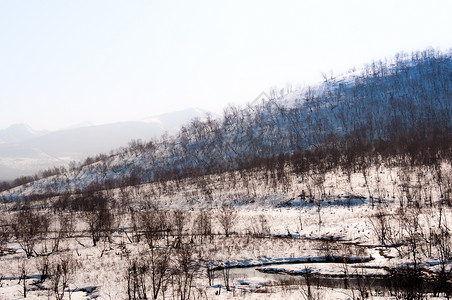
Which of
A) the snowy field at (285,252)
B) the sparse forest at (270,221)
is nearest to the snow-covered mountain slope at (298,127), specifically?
the sparse forest at (270,221)

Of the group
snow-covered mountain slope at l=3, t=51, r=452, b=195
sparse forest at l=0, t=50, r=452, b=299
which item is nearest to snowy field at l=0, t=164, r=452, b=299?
sparse forest at l=0, t=50, r=452, b=299

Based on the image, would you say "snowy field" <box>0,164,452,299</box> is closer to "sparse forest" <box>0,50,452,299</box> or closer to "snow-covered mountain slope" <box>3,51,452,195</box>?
"sparse forest" <box>0,50,452,299</box>

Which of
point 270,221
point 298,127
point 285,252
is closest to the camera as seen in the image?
point 285,252

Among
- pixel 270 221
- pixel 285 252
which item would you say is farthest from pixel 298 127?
pixel 285 252

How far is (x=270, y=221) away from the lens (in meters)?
35.5

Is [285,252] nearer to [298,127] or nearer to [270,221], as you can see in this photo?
[270,221]

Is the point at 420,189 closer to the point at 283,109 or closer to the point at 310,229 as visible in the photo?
the point at 310,229

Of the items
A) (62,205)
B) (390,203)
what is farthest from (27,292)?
(62,205)

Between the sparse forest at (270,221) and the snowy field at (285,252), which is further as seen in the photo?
the sparse forest at (270,221)

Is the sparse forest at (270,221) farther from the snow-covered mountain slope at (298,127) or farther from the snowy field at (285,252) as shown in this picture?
the snow-covered mountain slope at (298,127)

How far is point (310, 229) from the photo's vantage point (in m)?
30.2

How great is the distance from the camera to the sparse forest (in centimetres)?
1755

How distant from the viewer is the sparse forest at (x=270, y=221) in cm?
1755

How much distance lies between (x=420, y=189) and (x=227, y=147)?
7983cm
